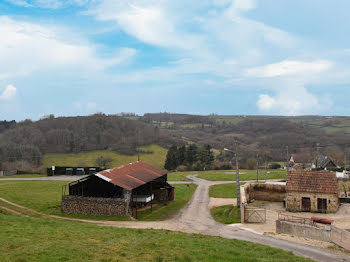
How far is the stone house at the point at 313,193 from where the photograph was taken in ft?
107

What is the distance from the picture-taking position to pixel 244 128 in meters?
169

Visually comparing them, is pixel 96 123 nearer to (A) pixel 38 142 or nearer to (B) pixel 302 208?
(A) pixel 38 142

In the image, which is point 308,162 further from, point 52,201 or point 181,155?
point 52,201

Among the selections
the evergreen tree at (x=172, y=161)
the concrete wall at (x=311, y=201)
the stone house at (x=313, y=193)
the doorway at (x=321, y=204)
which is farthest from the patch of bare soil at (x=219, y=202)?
the evergreen tree at (x=172, y=161)

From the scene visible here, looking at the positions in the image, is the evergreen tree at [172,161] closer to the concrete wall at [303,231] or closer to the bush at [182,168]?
the bush at [182,168]

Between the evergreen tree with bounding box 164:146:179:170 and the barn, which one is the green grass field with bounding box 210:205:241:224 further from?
→ the evergreen tree with bounding box 164:146:179:170

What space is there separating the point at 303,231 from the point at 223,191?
24.8 meters

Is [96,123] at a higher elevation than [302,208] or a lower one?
higher

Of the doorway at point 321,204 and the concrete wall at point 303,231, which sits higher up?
the concrete wall at point 303,231

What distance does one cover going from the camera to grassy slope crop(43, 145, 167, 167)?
92.8 metres

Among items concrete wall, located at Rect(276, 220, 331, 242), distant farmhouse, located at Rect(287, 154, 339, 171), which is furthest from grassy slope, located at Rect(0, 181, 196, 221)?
distant farmhouse, located at Rect(287, 154, 339, 171)

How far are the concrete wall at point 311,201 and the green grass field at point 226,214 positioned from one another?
555cm

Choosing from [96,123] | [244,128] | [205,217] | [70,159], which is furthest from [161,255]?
[244,128]

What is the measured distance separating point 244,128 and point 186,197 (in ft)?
431
